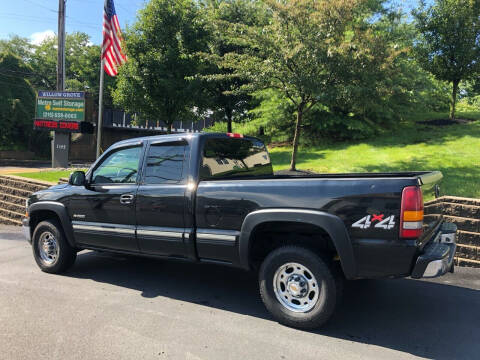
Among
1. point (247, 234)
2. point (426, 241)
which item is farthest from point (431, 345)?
point (247, 234)

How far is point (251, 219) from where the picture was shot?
3523mm

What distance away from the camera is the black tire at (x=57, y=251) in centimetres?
505

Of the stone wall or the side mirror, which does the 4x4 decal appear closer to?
the stone wall

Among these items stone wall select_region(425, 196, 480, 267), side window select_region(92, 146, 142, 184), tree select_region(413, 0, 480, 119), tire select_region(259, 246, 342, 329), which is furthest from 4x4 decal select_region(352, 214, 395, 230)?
tree select_region(413, 0, 480, 119)

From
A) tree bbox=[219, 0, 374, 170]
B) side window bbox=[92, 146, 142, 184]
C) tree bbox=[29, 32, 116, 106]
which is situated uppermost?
tree bbox=[29, 32, 116, 106]

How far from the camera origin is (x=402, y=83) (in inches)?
463

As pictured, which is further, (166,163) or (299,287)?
(166,163)

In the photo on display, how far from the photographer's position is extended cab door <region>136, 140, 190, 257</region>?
13.1 ft

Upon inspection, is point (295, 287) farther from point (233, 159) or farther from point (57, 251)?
point (57, 251)

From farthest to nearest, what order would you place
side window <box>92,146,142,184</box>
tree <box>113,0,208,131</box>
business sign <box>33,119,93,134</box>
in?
business sign <box>33,119,93,134</box> → tree <box>113,0,208,131</box> → side window <box>92,146,142,184</box>

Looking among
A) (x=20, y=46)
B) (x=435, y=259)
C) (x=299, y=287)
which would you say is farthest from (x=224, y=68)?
(x=20, y=46)

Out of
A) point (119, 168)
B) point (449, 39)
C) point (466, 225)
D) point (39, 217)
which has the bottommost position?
point (39, 217)

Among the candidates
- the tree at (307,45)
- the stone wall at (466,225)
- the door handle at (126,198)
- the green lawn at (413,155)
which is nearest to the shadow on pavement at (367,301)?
the stone wall at (466,225)

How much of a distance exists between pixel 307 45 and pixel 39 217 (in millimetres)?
6934
